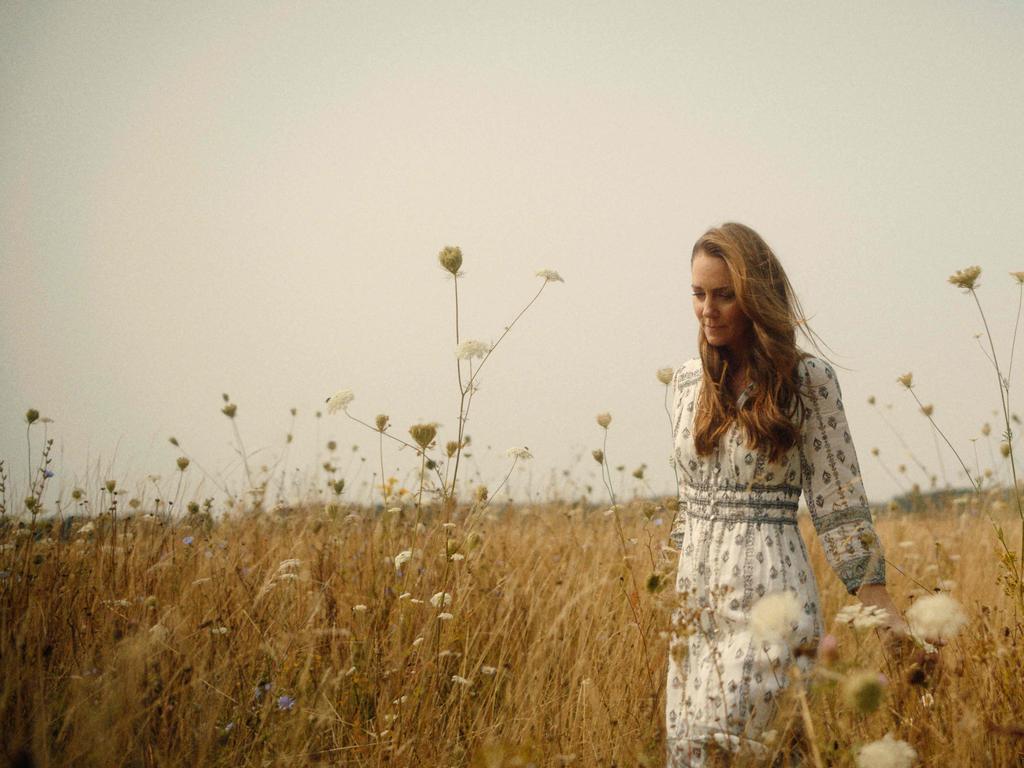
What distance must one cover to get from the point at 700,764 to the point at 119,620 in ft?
7.13

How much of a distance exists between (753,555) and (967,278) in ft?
4.48

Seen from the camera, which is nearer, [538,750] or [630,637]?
[538,750]

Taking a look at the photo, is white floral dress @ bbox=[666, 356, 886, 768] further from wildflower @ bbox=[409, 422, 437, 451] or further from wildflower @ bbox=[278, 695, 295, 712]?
wildflower @ bbox=[278, 695, 295, 712]

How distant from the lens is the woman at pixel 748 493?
5.78 ft

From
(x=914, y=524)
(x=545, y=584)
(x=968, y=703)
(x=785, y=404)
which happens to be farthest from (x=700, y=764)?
(x=914, y=524)

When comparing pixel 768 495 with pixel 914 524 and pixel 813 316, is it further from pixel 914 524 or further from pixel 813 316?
pixel 914 524

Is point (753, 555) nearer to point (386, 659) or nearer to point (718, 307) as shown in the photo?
point (718, 307)

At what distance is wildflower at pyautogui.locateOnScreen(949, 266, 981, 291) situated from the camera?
2.37 meters

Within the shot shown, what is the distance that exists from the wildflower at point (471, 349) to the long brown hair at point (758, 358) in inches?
30.1

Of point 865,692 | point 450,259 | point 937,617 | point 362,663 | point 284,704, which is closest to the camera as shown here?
point 865,692

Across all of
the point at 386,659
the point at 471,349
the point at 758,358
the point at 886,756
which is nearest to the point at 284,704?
the point at 386,659

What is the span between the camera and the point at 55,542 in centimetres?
297

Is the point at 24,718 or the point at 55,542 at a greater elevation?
the point at 55,542

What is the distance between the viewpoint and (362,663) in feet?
7.96
